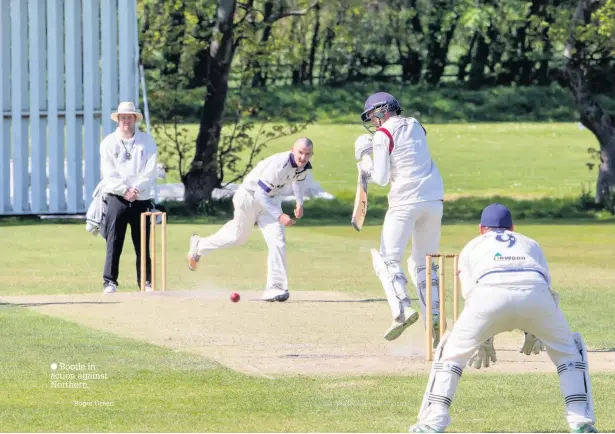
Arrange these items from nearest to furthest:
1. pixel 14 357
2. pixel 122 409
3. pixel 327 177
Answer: pixel 122 409
pixel 14 357
pixel 327 177

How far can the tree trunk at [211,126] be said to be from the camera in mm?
28734

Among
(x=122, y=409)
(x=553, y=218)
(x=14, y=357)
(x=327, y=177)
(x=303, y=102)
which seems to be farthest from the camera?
(x=303, y=102)

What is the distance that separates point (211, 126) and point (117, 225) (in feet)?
45.2

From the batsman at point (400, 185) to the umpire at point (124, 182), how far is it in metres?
4.02

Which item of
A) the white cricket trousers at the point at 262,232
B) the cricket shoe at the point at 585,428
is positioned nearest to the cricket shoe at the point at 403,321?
the cricket shoe at the point at 585,428

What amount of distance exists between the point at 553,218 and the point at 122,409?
19.9 meters

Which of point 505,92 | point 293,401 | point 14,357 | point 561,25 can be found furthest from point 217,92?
point 505,92

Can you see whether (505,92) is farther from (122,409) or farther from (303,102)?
(122,409)

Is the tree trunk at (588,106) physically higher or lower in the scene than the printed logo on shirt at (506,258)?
lower

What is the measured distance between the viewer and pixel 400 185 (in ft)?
39.9

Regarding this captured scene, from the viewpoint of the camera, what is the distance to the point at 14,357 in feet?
37.8

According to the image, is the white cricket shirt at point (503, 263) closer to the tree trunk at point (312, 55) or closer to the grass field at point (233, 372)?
the grass field at point (233, 372)

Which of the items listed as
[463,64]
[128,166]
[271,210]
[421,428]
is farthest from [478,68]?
[421,428]

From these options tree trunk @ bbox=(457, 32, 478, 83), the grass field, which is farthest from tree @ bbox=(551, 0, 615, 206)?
tree trunk @ bbox=(457, 32, 478, 83)
